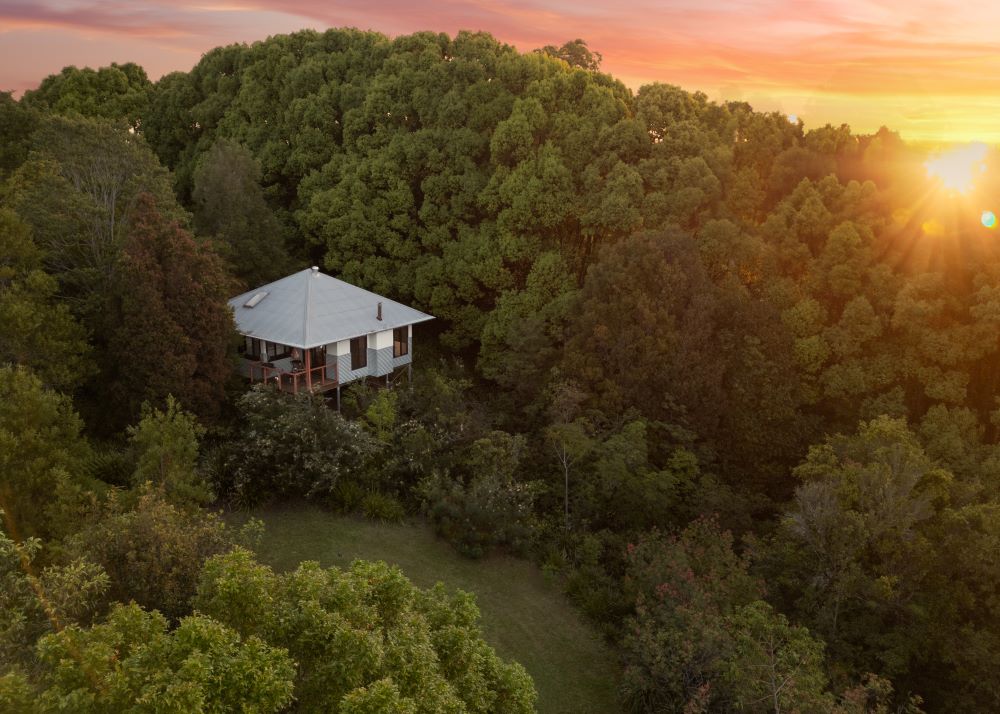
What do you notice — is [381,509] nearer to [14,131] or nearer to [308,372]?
[308,372]

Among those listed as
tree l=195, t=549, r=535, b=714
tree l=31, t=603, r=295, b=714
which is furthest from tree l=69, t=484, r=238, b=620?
tree l=31, t=603, r=295, b=714

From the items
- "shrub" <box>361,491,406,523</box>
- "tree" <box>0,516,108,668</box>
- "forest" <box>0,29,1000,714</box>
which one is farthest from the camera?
"shrub" <box>361,491,406,523</box>

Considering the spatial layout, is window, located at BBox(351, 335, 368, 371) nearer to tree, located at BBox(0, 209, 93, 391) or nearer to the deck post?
the deck post

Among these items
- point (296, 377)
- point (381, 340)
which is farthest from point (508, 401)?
point (296, 377)

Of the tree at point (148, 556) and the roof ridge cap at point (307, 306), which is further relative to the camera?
the roof ridge cap at point (307, 306)

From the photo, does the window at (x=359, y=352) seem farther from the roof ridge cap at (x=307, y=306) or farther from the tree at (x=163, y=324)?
the tree at (x=163, y=324)

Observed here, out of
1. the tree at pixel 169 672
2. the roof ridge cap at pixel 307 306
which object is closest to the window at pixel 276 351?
the roof ridge cap at pixel 307 306

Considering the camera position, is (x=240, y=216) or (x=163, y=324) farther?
(x=240, y=216)
